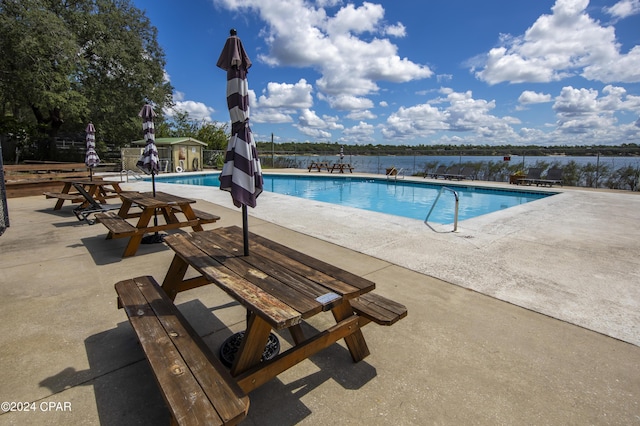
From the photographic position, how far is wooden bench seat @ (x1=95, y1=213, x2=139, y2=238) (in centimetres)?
411

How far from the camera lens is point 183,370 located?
1.53 metres

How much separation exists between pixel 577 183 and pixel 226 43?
18772 mm

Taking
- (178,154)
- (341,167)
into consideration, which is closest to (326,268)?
(341,167)

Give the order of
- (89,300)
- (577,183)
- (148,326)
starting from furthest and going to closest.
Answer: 1. (577,183)
2. (89,300)
3. (148,326)

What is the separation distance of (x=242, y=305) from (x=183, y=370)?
643mm

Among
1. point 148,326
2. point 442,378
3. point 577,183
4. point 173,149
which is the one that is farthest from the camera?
point 173,149

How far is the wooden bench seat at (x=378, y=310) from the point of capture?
2043 mm

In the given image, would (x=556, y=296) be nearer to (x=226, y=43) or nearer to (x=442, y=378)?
(x=442, y=378)

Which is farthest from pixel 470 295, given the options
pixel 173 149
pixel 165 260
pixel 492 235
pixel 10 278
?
pixel 173 149

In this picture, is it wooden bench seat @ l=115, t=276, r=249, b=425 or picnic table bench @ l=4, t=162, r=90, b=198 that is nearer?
wooden bench seat @ l=115, t=276, r=249, b=425

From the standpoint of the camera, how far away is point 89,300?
305 centimetres

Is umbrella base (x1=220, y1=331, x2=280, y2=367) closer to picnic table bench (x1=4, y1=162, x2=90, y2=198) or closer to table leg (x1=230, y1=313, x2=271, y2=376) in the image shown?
table leg (x1=230, y1=313, x2=271, y2=376)

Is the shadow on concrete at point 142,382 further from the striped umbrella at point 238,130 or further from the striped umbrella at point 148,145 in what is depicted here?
the striped umbrella at point 148,145

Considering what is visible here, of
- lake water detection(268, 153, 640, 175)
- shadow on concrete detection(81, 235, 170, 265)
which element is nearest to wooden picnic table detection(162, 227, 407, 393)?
shadow on concrete detection(81, 235, 170, 265)
